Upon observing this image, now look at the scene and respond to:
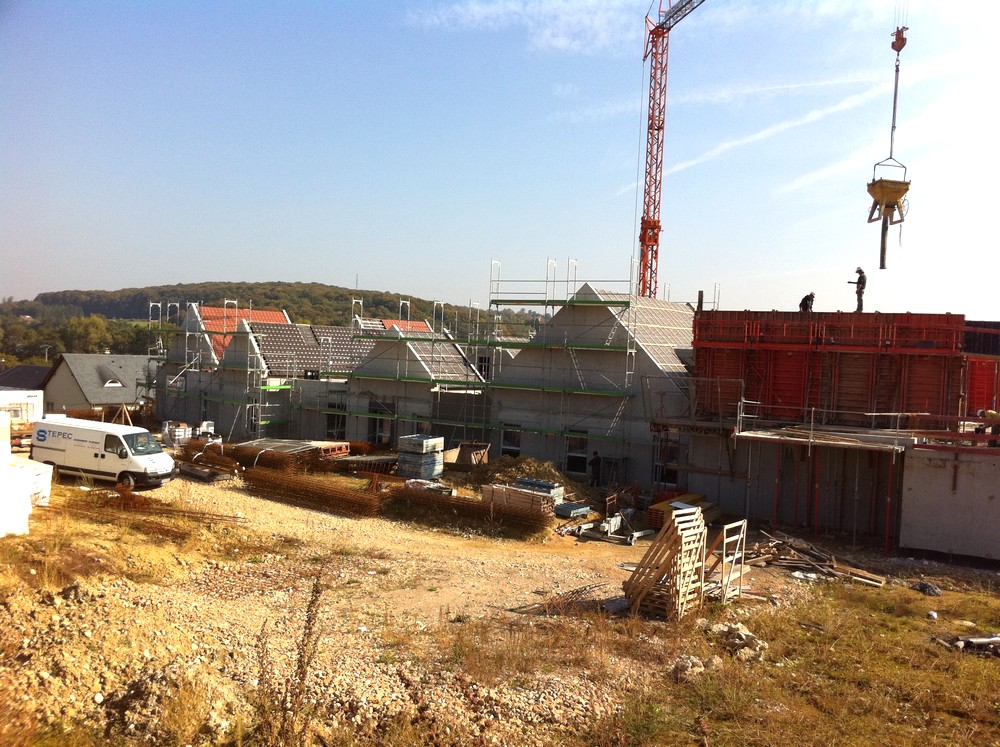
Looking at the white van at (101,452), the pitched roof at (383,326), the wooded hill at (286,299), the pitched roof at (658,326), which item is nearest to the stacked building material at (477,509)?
the white van at (101,452)

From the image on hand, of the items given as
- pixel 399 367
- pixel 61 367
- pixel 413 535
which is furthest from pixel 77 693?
pixel 61 367

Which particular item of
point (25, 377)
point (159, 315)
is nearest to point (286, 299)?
point (25, 377)

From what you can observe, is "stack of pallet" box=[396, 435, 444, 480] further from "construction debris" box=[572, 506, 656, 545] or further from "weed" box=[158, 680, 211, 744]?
"weed" box=[158, 680, 211, 744]

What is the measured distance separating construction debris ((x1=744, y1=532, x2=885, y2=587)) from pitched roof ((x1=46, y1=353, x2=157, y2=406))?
33011mm

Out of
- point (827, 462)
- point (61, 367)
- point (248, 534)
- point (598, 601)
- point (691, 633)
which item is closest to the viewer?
point (691, 633)

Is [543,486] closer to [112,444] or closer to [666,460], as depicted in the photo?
[666,460]

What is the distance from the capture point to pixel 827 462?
22094mm

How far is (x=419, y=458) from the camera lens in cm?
2462

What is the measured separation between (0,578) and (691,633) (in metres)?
10.3

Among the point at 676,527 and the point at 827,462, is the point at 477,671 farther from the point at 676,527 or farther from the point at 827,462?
the point at 827,462

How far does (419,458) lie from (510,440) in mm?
4747

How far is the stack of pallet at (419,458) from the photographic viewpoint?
80.8ft

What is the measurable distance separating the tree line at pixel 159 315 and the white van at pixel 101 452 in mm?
3360

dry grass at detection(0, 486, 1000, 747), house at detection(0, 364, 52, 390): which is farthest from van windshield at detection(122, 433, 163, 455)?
house at detection(0, 364, 52, 390)
